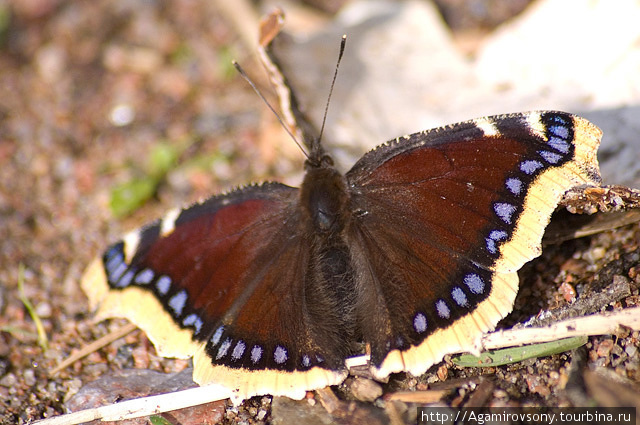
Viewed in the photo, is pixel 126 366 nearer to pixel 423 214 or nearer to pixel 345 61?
pixel 423 214

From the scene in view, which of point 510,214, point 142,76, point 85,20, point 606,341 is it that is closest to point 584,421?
point 606,341

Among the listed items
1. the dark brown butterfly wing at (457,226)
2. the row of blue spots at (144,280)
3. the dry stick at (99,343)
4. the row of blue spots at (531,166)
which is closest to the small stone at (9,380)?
the dry stick at (99,343)

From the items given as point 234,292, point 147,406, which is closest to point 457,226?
point 234,292

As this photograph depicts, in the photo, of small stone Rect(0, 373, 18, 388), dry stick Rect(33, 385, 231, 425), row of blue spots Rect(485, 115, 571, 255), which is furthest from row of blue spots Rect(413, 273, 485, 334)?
small stone Rect(0, 373, 18, 388)

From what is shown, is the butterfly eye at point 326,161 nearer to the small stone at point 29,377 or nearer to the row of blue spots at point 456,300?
the row of blue spots at point 456,300

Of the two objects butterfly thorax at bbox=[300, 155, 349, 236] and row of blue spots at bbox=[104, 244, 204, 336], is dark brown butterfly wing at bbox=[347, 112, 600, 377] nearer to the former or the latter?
butterfly thorax at bbox=[300, 155, 349, 236]

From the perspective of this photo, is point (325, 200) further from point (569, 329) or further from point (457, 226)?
point (569, 329)
